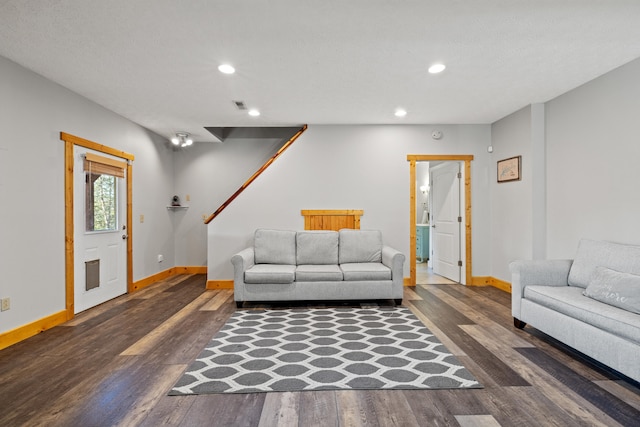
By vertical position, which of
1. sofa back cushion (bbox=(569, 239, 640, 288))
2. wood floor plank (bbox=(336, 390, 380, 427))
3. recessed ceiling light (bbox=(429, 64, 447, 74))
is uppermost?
recessed ceiling light (bbox=(429, 64, 447, 74))

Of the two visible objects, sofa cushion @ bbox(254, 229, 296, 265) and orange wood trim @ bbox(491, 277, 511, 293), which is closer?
sofa cushion @ bbox(254, 229, 296, 265)

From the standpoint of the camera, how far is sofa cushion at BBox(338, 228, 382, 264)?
4.83 meters

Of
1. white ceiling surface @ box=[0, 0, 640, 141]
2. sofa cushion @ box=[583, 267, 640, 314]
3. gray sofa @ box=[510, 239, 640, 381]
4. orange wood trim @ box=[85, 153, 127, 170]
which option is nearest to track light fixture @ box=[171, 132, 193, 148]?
orange wood trim @ box=[85, 153, 127, 170]

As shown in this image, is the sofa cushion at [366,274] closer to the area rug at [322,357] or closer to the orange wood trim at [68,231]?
the area rug at [322,357]

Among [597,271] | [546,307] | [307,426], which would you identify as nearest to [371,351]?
[307,426]

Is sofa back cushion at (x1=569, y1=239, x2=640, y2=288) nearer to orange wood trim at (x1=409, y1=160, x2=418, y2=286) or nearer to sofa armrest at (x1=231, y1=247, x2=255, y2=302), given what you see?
orange wood trim at (x1=409, y1=160, x2=418, y2=286)

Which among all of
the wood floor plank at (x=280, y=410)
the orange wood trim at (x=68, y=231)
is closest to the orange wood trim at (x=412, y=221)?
the wood floor plank at (x=280, y=410)

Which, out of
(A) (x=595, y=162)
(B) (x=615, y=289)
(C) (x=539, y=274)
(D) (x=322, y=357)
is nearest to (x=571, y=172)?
(A) (x=595, y=162)

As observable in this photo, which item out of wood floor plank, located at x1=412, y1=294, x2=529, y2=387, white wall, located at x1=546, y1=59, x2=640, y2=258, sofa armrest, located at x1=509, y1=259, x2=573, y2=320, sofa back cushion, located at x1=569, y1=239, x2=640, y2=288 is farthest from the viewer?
sofa armrest, located at x1=509, y1=259, x2=573, y2=320

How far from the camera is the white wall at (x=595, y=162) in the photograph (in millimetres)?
3221

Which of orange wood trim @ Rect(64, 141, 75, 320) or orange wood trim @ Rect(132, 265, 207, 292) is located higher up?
orange wood trim @ Rect(64, 141, 75, 320)

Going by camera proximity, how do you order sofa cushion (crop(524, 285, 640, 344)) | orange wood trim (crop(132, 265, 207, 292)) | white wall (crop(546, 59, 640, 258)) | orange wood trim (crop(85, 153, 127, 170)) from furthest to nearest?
orange wood trim (crop(132, 265, 207, 292))
orange wood trim (crop(85, 153, 127, 170))
white wall (crop(546, 59, 640, 258))
sofa cushion (crop(524, 285, 640, 344))

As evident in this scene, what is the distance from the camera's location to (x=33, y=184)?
11.0ft

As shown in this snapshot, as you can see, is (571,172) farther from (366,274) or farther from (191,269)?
(191,269)
